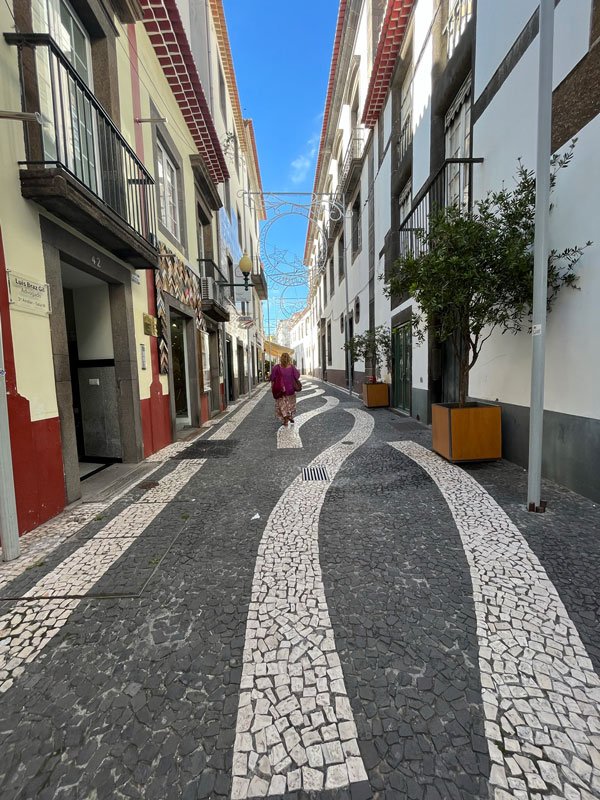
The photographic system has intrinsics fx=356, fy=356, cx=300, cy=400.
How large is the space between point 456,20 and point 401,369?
7.07 meters

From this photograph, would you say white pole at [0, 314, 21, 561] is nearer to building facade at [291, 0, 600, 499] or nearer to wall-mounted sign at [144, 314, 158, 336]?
wall-mounted sign at [144, 314, 158, 336]

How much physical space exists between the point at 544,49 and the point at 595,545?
13.0 feet

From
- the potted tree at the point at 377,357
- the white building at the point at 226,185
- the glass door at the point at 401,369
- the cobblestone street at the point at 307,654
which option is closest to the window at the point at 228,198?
the white building at the point at 226,185

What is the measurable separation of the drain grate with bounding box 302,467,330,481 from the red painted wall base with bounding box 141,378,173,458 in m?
2.69

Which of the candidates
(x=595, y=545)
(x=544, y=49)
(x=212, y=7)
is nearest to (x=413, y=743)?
(x=595, y=545)

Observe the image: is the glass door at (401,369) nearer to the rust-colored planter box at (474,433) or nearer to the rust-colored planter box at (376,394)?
the rust-colored planter box at (376,394)

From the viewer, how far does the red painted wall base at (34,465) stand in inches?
119

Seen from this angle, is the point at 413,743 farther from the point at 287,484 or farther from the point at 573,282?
the point at 573,282

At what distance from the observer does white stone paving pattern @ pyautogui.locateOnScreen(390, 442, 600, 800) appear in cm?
120

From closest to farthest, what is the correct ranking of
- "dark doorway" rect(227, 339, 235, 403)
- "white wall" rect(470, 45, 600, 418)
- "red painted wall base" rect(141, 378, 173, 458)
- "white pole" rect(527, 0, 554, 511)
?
1. "white pole" rect(527, 0, 554, 511)
2. "white wall" rect(470, 45, 600, 418)
3. "red painted wall base" rect(141, 378, 173, 458)
4. "dark doorway" rect(227, 339, 235, 403)

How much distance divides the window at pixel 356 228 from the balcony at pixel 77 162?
35.8 feet

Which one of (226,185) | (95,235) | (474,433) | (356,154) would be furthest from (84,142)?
(356,154)

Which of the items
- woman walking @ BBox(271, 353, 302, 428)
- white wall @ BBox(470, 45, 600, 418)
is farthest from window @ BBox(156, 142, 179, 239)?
white wall @ BBox(470, 45, 600, 418)

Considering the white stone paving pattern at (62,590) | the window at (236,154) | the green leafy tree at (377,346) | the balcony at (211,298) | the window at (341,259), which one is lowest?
the white stone paving pattern at (62,590)
